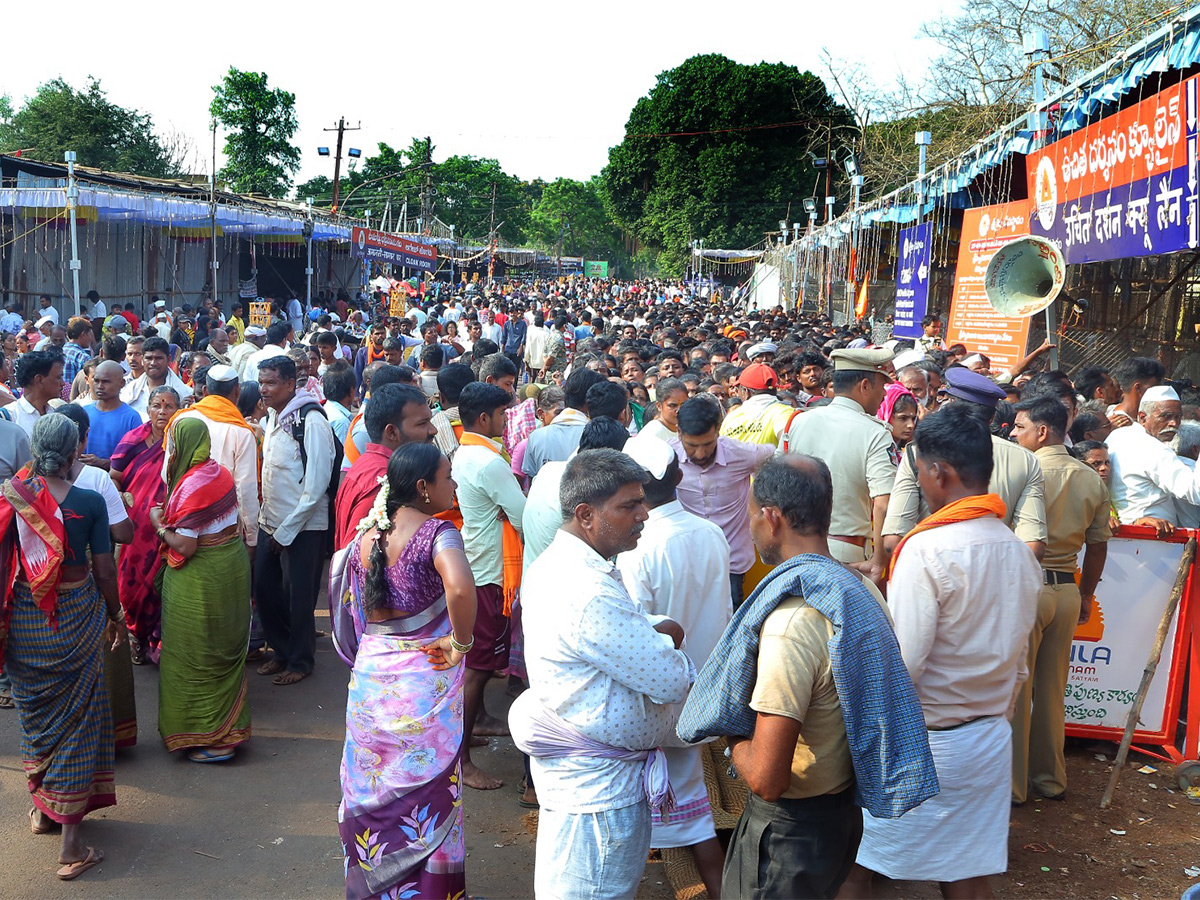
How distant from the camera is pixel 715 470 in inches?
178

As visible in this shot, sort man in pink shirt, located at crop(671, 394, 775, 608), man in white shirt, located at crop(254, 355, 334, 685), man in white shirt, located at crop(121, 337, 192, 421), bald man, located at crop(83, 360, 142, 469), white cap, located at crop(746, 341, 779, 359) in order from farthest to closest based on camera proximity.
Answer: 1. white cap, located at crop(746, 341, 779, 359)
2. man in white shirt, located at crop(121, 337, 192, 421)
3. bald man, located at crop(83, 360, 142, 469)
4. man in white shirt, located at crop(254, 355, 334, 685)
5. man in pink shirt, located at crop(671, 394, 775, 608)

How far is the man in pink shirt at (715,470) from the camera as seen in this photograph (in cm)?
443

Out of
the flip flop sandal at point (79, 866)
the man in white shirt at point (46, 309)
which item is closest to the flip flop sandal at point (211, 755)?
the flip flop sandal at point (79, 866)

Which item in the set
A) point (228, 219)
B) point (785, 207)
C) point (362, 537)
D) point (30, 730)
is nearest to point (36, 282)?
point (228, 219)

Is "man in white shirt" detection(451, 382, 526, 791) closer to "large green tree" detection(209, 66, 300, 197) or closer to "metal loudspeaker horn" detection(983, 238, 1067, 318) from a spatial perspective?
"metal loudspeaker horn" detection(983, 238, 1067, 318)

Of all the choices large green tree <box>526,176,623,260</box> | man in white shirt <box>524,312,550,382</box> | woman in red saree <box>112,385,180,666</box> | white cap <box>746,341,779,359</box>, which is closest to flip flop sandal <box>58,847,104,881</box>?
woman in red saree <box>112,385,180,666</box>

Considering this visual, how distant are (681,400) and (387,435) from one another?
1.65m

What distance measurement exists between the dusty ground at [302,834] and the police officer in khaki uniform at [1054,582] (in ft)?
0.64

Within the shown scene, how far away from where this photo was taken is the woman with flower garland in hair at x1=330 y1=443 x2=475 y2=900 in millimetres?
3045

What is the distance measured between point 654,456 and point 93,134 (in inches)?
1850

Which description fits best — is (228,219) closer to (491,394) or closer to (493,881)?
(491,394)

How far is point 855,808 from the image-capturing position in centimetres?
252

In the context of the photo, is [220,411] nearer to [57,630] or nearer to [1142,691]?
[57,630]

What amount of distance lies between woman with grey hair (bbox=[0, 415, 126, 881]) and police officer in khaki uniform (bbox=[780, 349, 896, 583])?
3.15 meters
